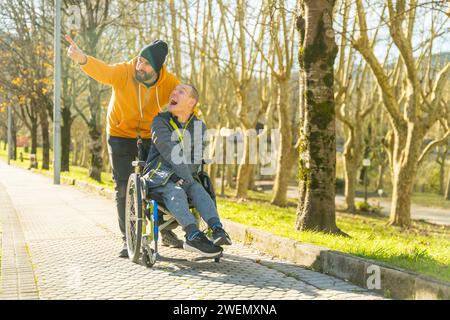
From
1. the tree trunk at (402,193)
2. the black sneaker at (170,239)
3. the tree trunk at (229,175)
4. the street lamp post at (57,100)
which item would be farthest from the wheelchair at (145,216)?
the tree trunk at (229,175)

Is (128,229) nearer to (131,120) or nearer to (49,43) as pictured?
(131,120)

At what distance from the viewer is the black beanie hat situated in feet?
19.9

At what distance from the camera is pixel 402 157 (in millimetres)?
18188

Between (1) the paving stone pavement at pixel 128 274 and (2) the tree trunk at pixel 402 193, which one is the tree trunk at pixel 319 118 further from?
(2) the tree trunk at pixel 402 193

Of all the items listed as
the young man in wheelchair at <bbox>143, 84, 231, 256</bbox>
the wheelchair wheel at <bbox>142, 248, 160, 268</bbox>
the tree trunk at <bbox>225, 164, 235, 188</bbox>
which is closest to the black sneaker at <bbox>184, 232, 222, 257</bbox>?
the young man in wheelchair at <bbox>143, 84, 231, 256</bbox>

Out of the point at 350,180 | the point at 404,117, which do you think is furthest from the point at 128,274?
the point at 350,180

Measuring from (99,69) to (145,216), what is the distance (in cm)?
159

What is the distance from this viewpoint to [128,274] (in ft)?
17.7

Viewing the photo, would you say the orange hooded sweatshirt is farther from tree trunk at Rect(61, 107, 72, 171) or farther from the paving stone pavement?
tree trunk at Rect(61, 107, 72, 171)

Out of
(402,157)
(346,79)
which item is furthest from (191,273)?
(346,79)

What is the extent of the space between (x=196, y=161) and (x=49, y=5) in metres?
22.0

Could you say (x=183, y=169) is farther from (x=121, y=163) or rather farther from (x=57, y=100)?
(x=57, y=100)

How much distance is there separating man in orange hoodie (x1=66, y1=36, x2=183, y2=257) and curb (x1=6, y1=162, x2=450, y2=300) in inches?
62.6

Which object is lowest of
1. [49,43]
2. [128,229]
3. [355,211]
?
[355,211]
